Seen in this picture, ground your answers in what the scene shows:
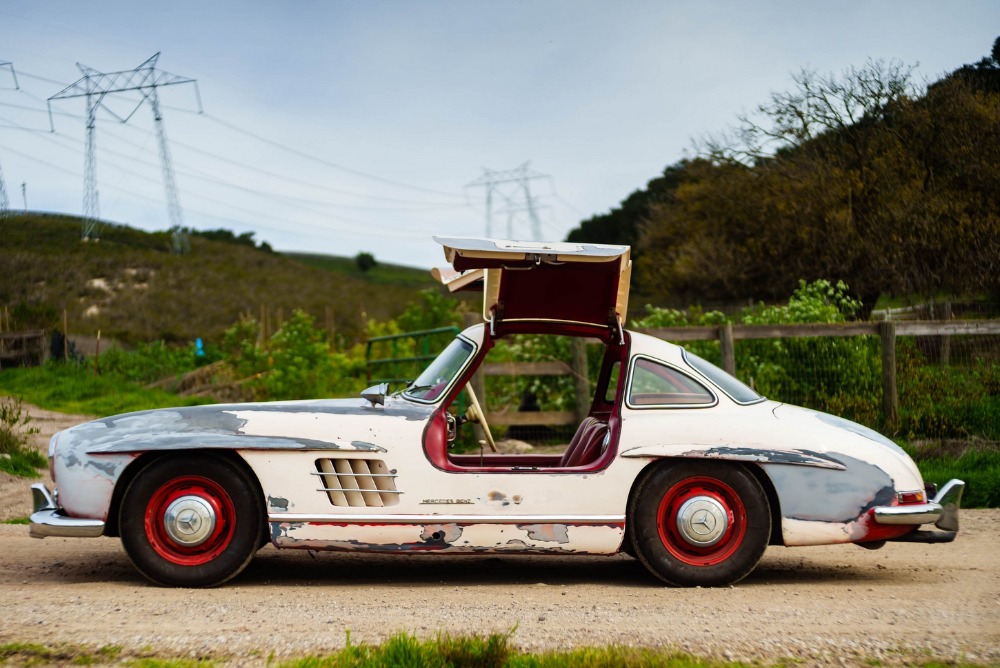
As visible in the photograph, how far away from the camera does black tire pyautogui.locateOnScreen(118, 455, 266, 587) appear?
18.2 feet

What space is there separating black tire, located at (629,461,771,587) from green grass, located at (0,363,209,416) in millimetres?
13801

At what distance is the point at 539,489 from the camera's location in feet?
18.8

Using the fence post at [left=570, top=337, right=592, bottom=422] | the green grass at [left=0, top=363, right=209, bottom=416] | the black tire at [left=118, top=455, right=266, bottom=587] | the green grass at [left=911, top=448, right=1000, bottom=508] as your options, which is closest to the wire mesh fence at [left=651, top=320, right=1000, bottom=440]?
the green grass at [left=911, top=448, right=1000, bottom=508]

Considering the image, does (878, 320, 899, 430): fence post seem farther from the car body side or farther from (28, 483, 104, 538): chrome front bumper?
(28, 483, 104, 538): chrome front bumper

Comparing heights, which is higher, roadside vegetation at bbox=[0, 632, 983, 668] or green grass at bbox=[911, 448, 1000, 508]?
green grass at bbox=[911, 448, 1000, 508]

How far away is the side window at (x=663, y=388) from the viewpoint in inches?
238

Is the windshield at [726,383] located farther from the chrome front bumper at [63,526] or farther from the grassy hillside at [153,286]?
the grassy hillside at [153,286]

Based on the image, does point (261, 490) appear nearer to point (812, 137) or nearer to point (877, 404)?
point (877, 404)

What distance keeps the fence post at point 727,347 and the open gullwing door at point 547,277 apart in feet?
17.6

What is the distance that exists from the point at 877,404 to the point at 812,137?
19130mm

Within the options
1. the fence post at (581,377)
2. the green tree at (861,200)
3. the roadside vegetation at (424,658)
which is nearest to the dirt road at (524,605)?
the roadside vegetation at (424,658)

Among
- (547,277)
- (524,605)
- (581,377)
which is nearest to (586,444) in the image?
(547,277)

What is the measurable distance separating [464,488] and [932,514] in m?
2.73

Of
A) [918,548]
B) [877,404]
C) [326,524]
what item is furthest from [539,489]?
[877,404]
